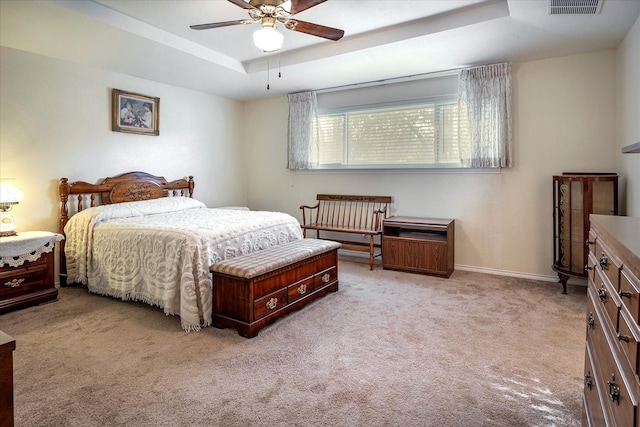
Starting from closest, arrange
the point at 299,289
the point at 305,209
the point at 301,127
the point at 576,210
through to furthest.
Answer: the point at 299,289 → the point at 576,210 → the point at 301,127 → the point at 305,209

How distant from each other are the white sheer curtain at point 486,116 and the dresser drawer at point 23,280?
4.70 meters

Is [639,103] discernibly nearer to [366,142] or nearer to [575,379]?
[575,379]

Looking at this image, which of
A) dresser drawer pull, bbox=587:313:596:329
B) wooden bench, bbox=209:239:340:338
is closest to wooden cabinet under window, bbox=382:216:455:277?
wooden bench, bbox=209:239:340:338

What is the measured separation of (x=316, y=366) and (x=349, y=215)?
340 cm

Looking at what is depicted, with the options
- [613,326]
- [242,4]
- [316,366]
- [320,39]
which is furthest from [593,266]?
[320,39]

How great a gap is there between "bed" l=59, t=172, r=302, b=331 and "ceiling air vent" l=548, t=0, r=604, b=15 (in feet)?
9.76

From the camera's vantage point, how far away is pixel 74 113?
420 centimetres

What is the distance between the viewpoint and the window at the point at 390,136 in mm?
4824

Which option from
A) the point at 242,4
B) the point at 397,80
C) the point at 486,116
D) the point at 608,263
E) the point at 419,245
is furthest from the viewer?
the point at 397,80

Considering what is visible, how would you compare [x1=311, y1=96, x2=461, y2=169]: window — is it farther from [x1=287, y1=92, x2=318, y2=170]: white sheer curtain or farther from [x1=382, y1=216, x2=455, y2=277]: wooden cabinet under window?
[x1=382, y1=216, x2=455, y2=277]: wooden cabinet under window

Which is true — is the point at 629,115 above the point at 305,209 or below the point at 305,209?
above

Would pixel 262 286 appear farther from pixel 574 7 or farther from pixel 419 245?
pixel 574 7

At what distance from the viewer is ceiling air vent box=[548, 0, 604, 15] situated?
9.23ft

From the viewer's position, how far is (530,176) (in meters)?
4.29
